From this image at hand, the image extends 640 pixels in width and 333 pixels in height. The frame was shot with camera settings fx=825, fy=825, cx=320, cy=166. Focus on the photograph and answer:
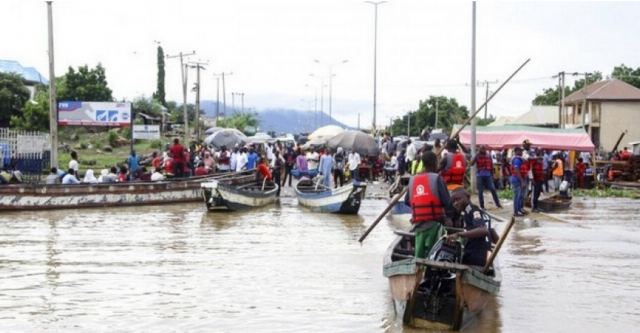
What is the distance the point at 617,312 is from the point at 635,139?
45628 mm

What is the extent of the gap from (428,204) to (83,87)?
169ft

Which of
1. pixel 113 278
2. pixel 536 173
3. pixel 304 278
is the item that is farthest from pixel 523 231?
pixel 113 278

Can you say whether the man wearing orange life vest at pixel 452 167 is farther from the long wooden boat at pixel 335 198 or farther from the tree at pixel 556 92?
the tree at pixel 556 92

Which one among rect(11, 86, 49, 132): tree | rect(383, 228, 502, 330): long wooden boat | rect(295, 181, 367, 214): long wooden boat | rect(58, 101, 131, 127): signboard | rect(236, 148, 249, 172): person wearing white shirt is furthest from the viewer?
rect(11, 86, 49, 132): tree

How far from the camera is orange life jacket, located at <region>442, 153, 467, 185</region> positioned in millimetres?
14000

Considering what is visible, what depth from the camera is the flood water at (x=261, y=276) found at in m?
9.64

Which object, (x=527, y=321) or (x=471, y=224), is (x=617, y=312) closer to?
(x=527, y=321)

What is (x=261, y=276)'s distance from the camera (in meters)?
12.4

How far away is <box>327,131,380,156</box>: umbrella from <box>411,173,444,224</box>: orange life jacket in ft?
70.9

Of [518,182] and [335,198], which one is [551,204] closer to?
[518,182]

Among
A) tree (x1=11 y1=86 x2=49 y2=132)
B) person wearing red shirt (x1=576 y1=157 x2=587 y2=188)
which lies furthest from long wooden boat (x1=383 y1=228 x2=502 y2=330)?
tree (x1=11 y1=86 x2=49 y2=132)

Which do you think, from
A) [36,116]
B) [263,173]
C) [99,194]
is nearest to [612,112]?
[263,173]

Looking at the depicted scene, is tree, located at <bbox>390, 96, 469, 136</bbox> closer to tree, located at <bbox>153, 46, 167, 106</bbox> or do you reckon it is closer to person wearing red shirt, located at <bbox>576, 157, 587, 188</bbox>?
tree, located at <bbox>153, 46, 167, 106</bbox>

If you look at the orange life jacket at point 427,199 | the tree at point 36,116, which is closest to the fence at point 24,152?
the tree at point 36,116
